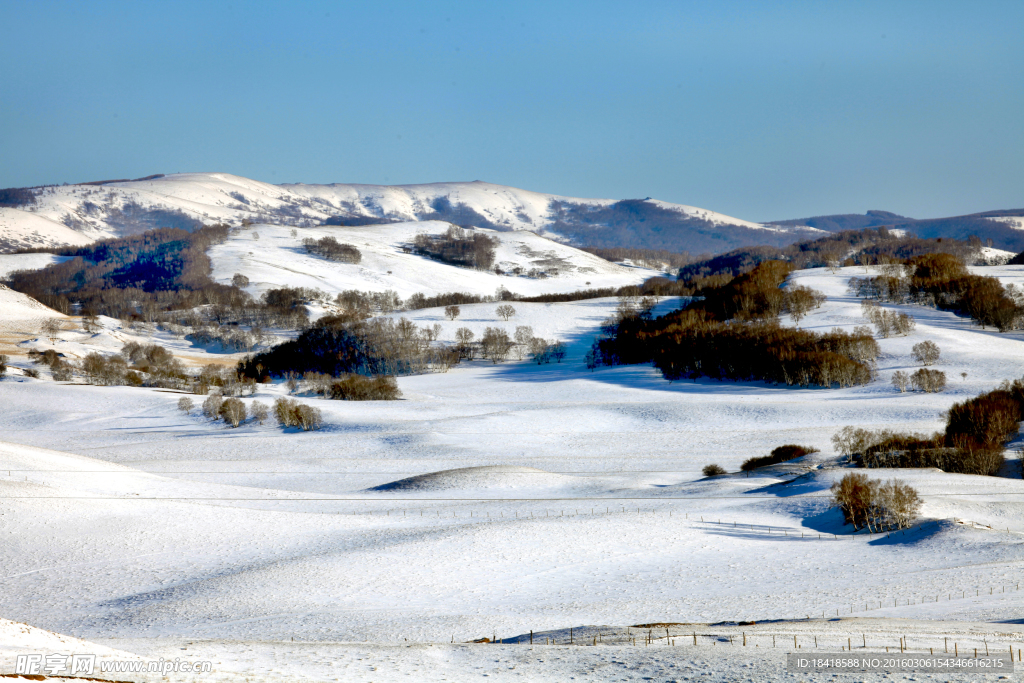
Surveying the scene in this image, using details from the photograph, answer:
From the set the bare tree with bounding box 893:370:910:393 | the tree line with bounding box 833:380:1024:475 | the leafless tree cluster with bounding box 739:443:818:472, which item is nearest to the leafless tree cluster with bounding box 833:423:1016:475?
the tree line with bounding box 833:380:1024:475

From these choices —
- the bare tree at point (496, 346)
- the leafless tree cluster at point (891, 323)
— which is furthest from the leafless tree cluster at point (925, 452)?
the bare tree at point (496, 346)

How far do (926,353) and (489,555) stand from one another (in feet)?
193

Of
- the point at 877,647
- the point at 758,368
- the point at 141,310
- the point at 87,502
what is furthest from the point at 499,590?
the point at 141,310

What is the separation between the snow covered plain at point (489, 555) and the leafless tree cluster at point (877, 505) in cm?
71

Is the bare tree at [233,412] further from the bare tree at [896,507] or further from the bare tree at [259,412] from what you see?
the bare tree at [896,507]

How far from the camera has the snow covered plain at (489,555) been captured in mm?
14250

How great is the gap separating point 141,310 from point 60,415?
93.4 metres

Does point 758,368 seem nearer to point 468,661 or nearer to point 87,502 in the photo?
point 87,502

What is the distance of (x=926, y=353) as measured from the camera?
69125 millimetres

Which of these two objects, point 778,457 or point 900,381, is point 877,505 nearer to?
point 778,457

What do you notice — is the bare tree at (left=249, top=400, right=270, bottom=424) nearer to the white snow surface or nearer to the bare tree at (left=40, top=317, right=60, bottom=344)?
the bare tree at (left=40, top=317, right=60, bottom=344)

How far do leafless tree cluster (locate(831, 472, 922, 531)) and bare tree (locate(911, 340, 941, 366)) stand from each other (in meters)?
47.6

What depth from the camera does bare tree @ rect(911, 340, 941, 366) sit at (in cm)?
6869

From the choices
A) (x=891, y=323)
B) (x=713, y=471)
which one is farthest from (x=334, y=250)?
(x=713, y=471)
